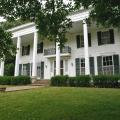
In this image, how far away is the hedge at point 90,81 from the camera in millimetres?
17297

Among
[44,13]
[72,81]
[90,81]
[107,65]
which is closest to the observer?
[44,13]

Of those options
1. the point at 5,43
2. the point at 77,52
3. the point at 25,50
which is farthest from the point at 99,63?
the point at 5,43

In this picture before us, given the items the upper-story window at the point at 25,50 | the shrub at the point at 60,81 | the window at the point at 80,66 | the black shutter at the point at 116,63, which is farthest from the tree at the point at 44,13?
the upper-story window at the point at 25,50

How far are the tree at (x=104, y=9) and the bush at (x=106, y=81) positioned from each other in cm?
854

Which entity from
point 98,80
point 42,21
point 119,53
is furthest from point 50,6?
point 119,53

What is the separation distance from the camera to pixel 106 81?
57.7ft

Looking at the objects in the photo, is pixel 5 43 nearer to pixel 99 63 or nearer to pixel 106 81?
pixel 106 81

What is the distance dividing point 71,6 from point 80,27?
14.6 metres

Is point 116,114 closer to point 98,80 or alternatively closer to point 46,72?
point 98,80

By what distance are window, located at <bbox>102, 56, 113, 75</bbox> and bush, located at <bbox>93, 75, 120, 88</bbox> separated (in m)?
3.21

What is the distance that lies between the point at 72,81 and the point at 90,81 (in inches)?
68.7

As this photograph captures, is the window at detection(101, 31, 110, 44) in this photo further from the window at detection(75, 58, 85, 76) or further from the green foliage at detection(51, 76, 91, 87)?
the green foliage at detection(51, 76, 91, 87)

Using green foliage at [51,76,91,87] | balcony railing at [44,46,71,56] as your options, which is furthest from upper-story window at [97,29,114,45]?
green foliage at [51,76,91,87]

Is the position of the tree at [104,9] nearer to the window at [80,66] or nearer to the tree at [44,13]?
the tree at [44,13]
